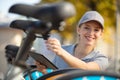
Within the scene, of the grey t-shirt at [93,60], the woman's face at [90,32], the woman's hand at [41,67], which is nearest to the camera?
the woman's hand at [41,67]

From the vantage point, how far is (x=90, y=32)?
2957mm

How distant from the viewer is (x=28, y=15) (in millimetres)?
1479

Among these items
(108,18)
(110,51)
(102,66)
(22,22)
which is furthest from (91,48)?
(110,51)

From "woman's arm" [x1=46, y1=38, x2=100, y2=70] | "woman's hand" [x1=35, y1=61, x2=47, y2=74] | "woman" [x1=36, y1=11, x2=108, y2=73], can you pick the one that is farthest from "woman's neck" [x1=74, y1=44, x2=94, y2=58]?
"woman's hand" [x1=35, y1=61, x2=47, y2=74]

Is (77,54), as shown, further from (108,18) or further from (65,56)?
(108,18)

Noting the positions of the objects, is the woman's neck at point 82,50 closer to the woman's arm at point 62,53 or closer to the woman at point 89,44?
the woman at point 89,44

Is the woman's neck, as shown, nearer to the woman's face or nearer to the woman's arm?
the woman's face

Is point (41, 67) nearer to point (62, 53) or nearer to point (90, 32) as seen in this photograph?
point (62, 53)

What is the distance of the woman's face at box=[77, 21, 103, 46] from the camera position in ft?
9.68

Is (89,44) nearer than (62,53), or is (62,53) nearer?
(62,53)

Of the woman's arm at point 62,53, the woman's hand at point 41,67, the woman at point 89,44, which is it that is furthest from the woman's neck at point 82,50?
the woman's hand at point 41,67

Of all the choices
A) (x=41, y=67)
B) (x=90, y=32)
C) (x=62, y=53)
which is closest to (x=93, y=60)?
(x=90, y=32)

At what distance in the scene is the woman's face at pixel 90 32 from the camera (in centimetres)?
295

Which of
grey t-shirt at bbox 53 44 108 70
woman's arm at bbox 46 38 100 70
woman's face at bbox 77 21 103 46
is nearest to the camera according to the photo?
woman's arm at bbox 46 38 100 70
